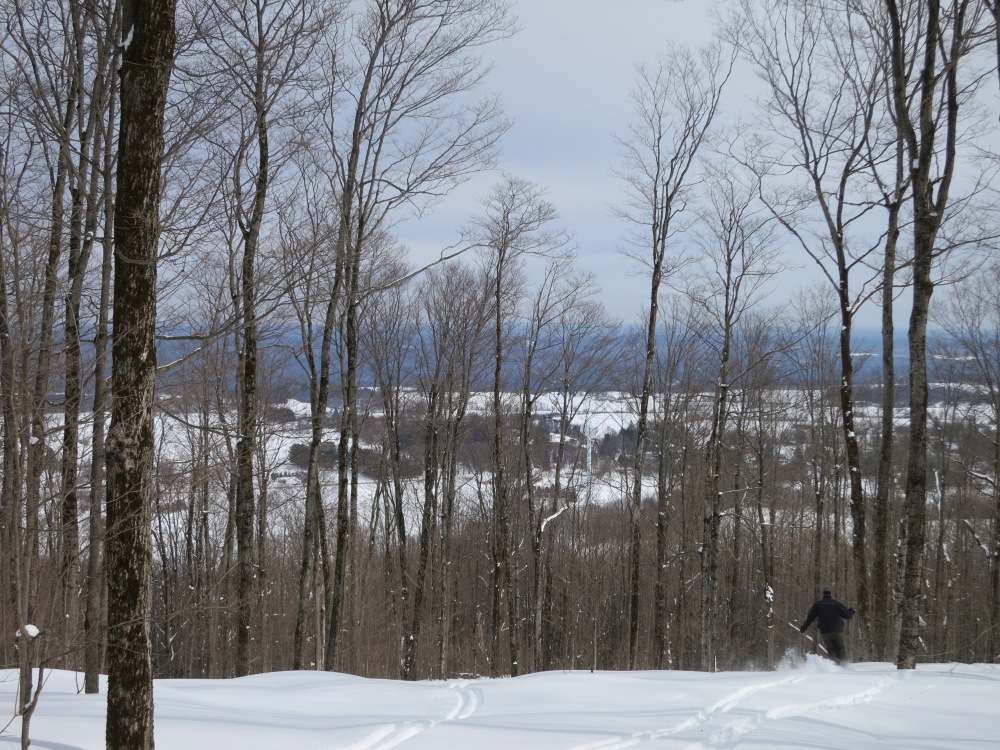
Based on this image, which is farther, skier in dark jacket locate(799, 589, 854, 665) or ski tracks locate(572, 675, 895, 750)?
skier in dark jacket locate(799, 589, 854, 665)

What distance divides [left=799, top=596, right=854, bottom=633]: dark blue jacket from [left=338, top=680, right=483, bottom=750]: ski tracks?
642 centimetres

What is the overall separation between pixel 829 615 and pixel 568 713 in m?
6.96

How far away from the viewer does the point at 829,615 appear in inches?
455

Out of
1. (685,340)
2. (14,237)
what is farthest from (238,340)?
(685,340)

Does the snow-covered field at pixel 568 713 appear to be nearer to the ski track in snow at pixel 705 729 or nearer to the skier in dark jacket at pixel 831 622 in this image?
the ski track in snow at pixel 705 729

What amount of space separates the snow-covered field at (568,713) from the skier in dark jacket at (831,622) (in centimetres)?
233

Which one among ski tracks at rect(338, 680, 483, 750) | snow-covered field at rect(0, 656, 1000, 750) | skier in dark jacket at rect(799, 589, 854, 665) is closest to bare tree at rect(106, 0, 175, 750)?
snow-covered field at rect(0, 656, 1000, 750)

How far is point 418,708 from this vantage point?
278 inches

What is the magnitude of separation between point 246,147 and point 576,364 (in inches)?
619

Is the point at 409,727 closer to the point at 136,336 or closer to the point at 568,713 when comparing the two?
the point at 568,713

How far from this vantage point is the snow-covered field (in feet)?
17.6

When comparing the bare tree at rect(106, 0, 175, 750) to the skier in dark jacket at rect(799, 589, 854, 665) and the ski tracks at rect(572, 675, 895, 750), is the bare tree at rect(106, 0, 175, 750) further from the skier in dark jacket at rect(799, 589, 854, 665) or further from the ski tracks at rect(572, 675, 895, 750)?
the skier in dark jacket at rect(799, 589, 854, 665)

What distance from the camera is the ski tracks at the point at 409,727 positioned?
5551 millimetres

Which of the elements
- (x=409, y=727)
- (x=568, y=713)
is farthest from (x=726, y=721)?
(x=409, y=727)
